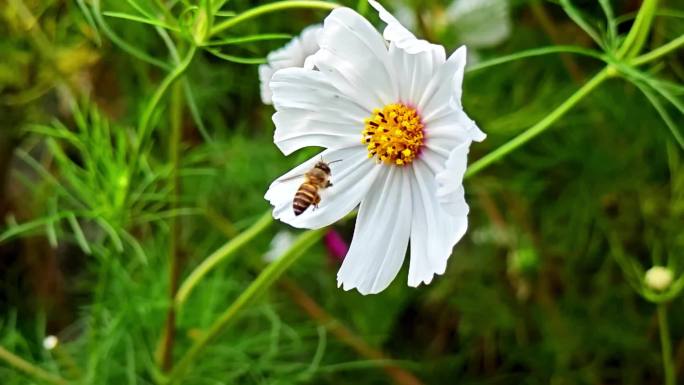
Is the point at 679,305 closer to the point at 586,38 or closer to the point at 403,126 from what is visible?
the point at 586,38

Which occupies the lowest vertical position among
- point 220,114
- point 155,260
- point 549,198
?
point 155,260

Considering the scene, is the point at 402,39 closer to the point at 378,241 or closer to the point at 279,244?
the point at 378,241

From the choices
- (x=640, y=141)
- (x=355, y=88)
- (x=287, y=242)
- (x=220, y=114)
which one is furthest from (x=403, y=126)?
(x=220, y=114)

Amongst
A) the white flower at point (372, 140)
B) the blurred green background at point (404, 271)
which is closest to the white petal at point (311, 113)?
the white flower at point (372, 140)

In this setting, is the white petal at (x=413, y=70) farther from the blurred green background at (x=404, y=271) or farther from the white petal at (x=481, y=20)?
the white petal at (x=481, y=20)

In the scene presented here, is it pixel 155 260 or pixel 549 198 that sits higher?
pixel 549 198

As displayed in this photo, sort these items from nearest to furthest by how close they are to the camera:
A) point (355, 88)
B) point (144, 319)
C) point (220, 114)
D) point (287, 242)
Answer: point (355, 88), point (144, 319), point (287, 242), point (220, 114)

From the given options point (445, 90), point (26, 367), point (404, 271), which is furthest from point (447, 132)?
point (404, 271)
